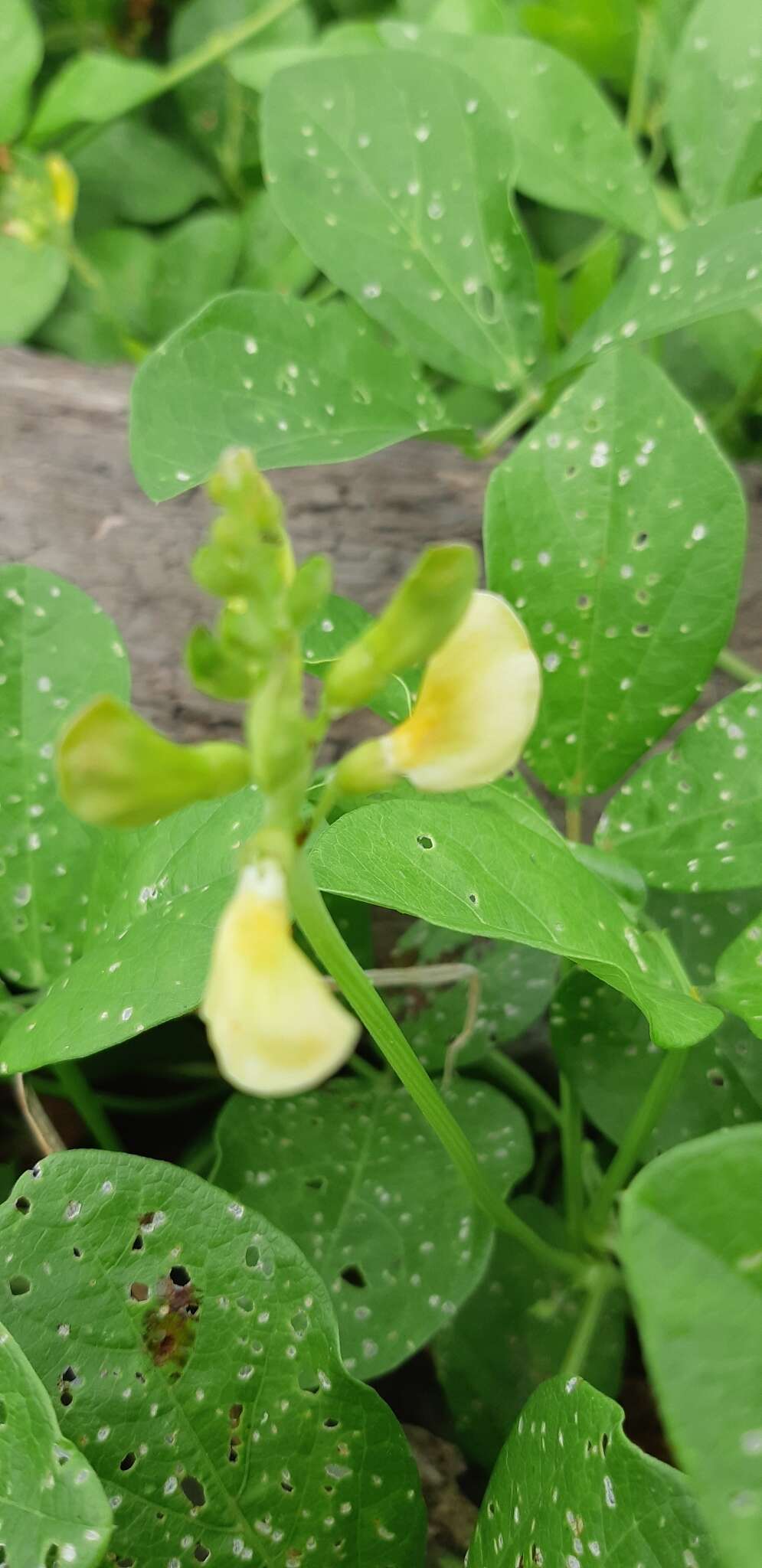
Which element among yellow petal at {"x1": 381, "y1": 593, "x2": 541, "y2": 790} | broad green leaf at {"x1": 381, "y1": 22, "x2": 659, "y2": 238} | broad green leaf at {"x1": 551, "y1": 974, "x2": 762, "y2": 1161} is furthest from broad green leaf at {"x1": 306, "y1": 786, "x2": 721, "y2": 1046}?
broad green leaf at {"x1": 381, "y1": 22, "x2": 659, "y2": 238}

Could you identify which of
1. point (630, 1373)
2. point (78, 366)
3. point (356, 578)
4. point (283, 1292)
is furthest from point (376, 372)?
point (630, 1373)

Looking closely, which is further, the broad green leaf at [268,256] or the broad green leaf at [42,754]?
the broad green leaf at [268,256]

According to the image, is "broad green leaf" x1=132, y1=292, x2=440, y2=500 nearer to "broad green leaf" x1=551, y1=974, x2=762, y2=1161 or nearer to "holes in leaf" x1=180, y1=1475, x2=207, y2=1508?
"broad green leaf" x1=551, y1=974, x2=762, y2=1161

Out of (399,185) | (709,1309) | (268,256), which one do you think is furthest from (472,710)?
(268,256)

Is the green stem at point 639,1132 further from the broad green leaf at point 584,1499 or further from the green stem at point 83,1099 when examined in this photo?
the green stem at point 83,1099

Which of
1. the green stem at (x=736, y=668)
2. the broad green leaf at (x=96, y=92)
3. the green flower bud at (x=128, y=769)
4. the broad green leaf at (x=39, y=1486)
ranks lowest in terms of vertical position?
the green stem at (x=736, y=668)

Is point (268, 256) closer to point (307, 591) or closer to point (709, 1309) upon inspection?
point (307, 591)

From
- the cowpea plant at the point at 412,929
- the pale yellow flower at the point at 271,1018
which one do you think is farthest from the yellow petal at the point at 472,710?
the pale yellow flower at the point at 271,1018
